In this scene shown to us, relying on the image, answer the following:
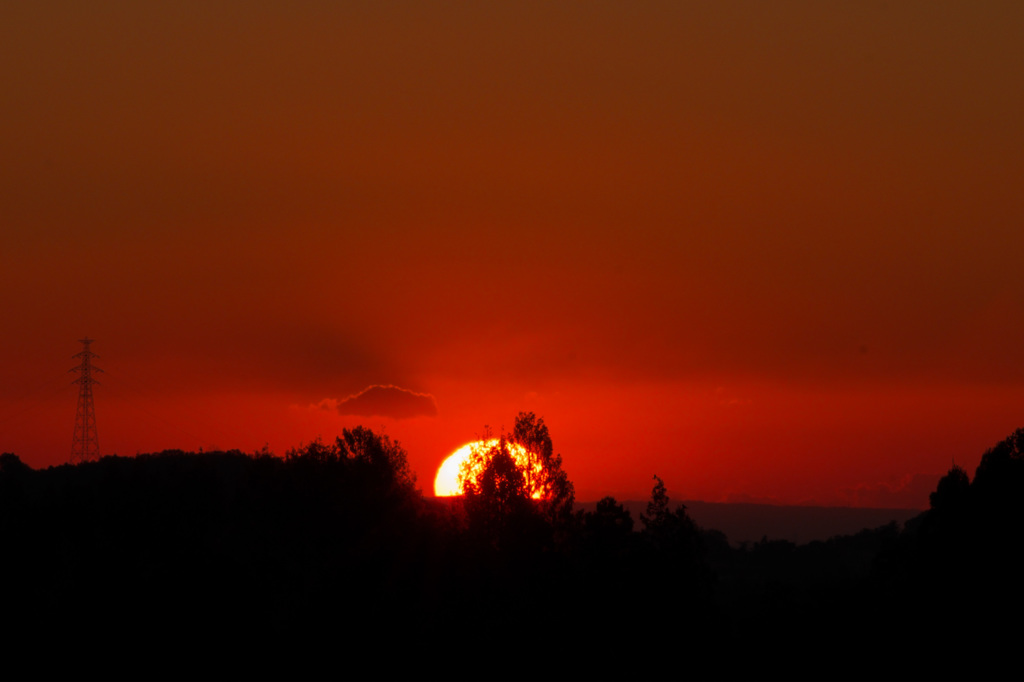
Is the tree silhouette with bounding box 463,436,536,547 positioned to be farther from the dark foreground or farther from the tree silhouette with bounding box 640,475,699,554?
the tree silhouette with bounding box 640,475,699,554

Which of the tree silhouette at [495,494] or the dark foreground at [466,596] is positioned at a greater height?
the tree silhouette at [495,494]

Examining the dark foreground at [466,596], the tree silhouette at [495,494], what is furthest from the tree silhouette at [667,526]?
the tree silhouette at [495,494]

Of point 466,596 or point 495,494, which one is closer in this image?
point 466,596

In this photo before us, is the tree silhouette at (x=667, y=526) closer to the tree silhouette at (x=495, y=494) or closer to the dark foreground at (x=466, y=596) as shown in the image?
the dark foreground at (x=466, y=596)

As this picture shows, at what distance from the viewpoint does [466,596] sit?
316ft

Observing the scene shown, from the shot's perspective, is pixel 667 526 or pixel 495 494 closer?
pixel 667 526

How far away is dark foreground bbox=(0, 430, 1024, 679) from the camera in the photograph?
86.8 meters

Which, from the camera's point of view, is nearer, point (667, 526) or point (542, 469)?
point (667, 526)

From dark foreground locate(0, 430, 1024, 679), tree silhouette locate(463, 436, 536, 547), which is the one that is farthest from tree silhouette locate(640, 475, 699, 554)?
tree silhouette locate(463, 436, 536, 547)

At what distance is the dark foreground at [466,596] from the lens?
285 ft

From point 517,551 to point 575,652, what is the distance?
17070 mm

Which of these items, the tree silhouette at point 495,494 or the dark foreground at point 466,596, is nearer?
the dark foreground at point 466,596

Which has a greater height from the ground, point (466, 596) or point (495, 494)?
point (495, 494)

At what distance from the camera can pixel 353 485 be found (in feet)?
426
